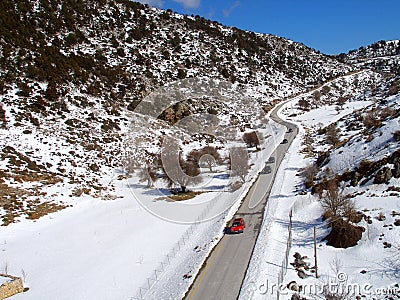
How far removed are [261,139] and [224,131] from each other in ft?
30.3

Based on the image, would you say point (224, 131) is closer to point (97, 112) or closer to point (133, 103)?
point (133, 103)

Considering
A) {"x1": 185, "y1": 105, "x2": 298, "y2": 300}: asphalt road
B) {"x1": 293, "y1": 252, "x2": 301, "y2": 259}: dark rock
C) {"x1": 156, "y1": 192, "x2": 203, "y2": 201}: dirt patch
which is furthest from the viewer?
{"x1": 156, "y1": 192, "x2": 203, "y2": 201}: dirt patch

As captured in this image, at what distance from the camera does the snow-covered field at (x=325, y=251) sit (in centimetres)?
1750

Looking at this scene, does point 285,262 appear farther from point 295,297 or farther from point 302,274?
point 295,297

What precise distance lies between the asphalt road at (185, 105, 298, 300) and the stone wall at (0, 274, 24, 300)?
12493 millimetres

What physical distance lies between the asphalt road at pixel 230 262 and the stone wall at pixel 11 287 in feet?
41.0

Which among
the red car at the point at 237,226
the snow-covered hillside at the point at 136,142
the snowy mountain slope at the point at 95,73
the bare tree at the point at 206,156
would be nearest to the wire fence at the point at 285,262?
the snow-covered hillside at the point at 136,142

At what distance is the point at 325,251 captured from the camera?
21688mm

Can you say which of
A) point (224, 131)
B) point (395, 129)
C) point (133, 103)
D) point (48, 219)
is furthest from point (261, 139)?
point (48, 219)

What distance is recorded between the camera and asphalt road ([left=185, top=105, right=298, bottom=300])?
1889cm

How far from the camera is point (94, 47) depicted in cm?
8012

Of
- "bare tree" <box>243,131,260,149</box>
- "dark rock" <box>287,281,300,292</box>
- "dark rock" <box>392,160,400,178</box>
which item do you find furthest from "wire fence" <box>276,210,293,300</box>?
"bare tree" <box>243,131,260,149</box>

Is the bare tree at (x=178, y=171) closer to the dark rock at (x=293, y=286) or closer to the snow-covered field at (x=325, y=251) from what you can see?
the snow-covered field at (x=325, y=251)

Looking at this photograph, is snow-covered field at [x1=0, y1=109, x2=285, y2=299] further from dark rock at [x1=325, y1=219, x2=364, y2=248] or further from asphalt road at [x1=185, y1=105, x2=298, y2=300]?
dark rock at [x1=325, y1=219, x2=364, y2=248]
